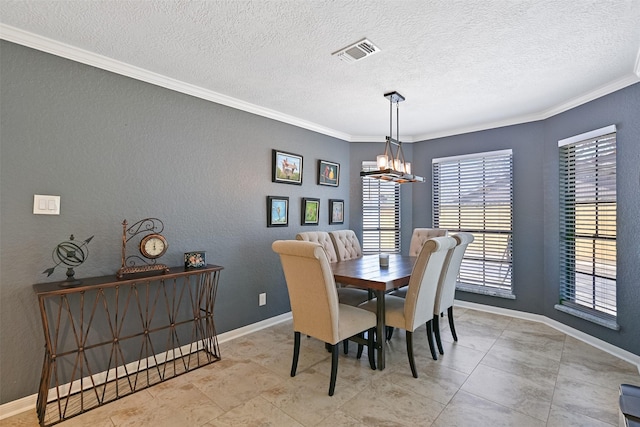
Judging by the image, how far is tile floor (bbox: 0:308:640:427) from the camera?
1931 mm

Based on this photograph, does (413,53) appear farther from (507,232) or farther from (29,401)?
(29,401)

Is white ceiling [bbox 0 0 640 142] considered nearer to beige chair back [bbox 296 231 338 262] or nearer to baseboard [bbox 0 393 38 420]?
beige chair back [bbox 296 231 338 262]

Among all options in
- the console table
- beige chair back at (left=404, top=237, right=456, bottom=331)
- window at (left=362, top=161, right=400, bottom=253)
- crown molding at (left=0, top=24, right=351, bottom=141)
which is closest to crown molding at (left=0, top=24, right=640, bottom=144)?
crown molding at (left=0, top=24, right=351, bottom=141)

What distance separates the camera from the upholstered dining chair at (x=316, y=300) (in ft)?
6.98

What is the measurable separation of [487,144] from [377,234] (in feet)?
6.47

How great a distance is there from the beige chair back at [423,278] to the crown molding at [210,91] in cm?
205

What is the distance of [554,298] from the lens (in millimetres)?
3553

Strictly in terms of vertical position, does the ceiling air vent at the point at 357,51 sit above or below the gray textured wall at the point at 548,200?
above

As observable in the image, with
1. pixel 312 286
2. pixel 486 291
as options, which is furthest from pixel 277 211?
pixel 486 291

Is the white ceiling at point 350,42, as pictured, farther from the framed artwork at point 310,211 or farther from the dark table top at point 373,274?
the dark table top at point 373,274

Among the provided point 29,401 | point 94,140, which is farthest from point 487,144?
point 29,401

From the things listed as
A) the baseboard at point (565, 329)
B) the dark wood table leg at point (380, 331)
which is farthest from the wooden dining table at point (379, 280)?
the baseboard at point (565, 329)

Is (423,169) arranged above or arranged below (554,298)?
above

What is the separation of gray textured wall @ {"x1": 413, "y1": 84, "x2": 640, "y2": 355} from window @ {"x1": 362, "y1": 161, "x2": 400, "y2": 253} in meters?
0.38
